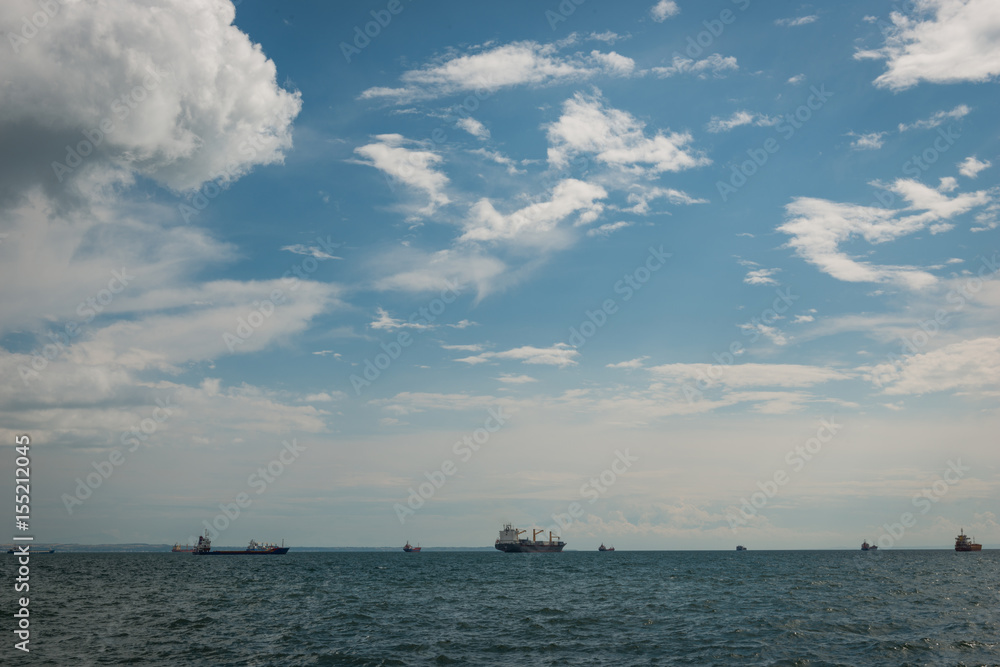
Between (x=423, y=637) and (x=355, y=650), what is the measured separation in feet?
15.6

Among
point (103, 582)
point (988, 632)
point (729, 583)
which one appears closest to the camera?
point (988, 632)

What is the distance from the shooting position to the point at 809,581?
72.8 m

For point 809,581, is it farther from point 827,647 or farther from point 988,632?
point 827,647

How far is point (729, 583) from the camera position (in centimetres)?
7200

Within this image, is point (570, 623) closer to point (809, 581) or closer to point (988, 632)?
point (988, 632)

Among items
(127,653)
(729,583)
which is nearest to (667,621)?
(127,653)

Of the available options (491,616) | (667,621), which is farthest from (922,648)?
(491,616)

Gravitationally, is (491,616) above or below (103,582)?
above

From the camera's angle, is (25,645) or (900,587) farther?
(900,587)

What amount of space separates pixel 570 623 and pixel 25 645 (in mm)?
31136

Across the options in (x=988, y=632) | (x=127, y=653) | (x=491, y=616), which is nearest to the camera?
(x=127, y=653)

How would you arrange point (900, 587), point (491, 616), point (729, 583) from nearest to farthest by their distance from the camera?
point (491, 616) → point (900, 587) → point (729, 583)

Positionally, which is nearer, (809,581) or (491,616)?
(491,616)

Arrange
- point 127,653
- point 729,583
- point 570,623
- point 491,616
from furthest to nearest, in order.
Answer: point 729,583 → point 491,616 → point 570,623 → point 127,653
